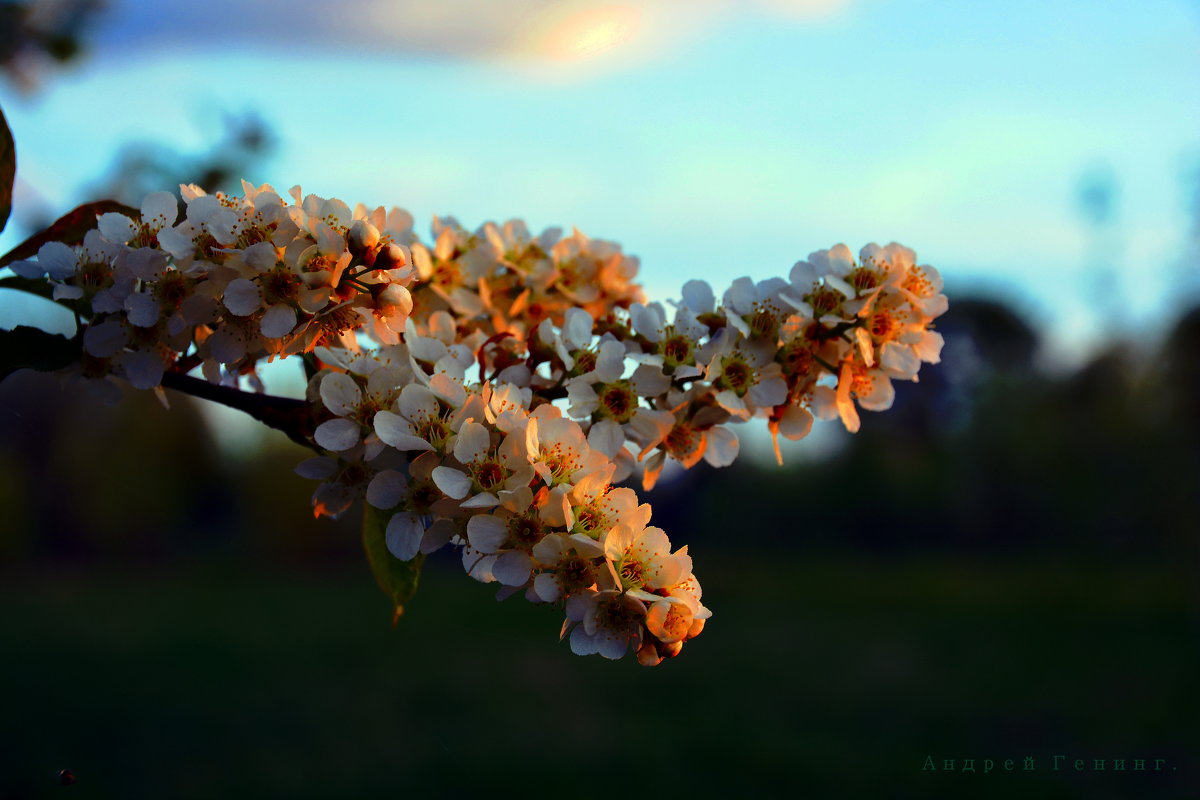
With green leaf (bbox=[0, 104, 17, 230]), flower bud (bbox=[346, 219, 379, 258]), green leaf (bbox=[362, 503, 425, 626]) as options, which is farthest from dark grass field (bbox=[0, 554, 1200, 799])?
flower bud (bbox=[346, 219, 379, 258])

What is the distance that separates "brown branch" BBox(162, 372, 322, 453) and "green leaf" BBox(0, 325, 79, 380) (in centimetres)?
7

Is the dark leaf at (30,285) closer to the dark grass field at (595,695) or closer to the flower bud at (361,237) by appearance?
the flower bud at (361,237)

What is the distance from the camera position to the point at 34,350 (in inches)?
30.2

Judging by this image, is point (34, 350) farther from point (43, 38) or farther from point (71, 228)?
point (43, 38)

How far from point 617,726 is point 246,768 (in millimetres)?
1682

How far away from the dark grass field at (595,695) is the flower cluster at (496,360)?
2.90m

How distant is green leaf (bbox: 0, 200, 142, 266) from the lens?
85 centimetres

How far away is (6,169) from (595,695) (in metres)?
5.20

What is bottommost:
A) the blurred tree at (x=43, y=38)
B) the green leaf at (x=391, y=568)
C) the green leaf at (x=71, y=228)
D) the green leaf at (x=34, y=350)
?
the green leaf at (x=391, y=568)

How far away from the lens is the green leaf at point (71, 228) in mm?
853

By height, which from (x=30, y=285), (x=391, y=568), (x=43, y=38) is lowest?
(x=391, y=568)

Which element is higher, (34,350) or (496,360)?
(496,360)

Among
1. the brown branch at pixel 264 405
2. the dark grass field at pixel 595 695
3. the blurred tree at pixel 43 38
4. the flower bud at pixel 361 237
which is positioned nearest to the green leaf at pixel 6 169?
the brown branch at pixel 264 405

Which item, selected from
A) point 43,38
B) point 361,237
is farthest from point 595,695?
point 361,237
